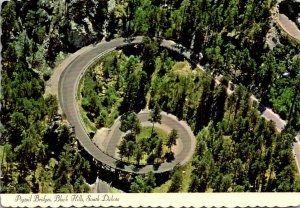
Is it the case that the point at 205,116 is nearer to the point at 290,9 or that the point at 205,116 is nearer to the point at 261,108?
the point at 261,108

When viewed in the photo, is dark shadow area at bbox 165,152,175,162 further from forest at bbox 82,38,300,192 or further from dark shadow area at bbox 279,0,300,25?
dark shadow area at bbox 279,0,300,25

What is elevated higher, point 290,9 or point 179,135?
point 290,9

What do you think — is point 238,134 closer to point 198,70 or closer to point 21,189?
point 198,70

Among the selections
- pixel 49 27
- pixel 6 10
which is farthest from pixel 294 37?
pixel 6 10

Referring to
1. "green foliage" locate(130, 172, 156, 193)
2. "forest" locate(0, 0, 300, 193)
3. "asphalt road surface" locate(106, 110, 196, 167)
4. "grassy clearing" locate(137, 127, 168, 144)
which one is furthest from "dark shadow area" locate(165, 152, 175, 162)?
"green foliage" locate(130, 172, 156, 193)

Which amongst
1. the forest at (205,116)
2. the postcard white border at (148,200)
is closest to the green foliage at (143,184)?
the forest at (205,116)

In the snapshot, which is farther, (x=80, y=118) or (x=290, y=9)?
(x=290, y=9)

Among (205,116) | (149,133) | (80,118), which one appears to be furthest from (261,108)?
(80,118)

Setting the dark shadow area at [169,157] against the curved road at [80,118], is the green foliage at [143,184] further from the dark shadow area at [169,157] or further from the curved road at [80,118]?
the dark shadow area at [169,157]
